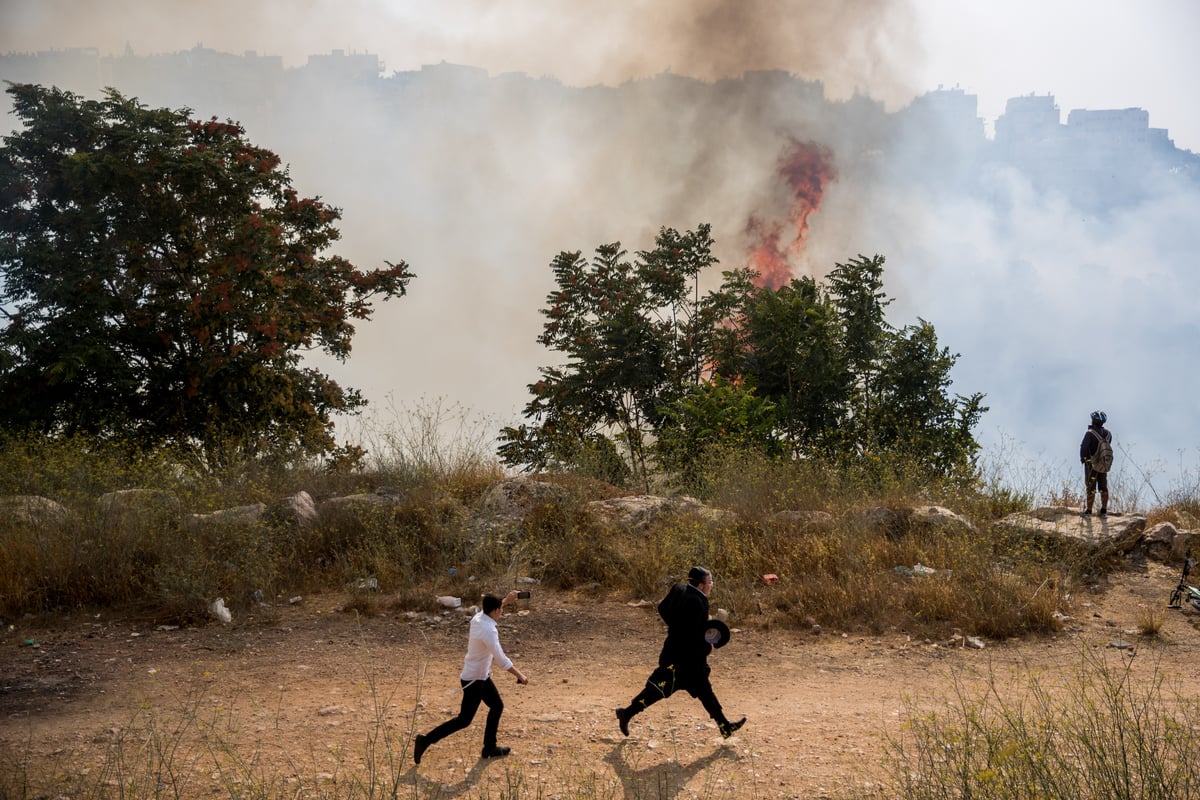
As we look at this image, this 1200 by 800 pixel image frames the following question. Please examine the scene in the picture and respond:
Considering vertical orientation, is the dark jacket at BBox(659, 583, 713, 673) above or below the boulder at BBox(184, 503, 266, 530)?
below

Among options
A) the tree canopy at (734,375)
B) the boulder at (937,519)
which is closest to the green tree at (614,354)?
the tree canopy at (734,375)

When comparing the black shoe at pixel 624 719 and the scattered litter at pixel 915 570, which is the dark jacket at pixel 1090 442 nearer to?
the scattered litter at pixel 915 570

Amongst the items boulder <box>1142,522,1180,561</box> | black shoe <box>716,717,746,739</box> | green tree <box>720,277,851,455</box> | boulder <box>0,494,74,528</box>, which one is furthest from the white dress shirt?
green tree <box>720,277,851,455</box>

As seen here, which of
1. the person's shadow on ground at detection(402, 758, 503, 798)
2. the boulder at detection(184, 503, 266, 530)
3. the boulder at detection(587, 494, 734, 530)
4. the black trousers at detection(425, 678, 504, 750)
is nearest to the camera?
the person's shadow on ground at detection(402, 758, 503, 798)

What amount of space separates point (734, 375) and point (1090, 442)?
7.56 metres

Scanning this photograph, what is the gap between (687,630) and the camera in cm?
591

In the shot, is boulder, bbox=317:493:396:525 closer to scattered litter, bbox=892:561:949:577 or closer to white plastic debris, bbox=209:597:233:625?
white plastic debris, bbox=209:597:233:625

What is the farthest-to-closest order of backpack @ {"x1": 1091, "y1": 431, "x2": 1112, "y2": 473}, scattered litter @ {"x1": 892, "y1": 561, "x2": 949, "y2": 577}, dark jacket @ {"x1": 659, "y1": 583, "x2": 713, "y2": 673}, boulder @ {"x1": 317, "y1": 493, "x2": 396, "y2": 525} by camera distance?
backpack @ {"x1": 1091, "y1": 431, "x2": 1112, "y2": 473}, boulder @ {"x1": 317, "y1": 493, "x2": 396, "y2": 525}, scattered litter @ {"x1": 892, "y1": 561, "x2": 949, "y2": 577}, dark jacket @ {"x1": 659, "y1": 583, "x2": 713, "y2": 673}

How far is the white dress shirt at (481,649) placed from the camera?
5570mm

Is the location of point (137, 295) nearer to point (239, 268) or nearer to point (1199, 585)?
point (239, 268)

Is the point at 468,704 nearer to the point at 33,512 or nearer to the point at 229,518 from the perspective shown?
the point at 229,518

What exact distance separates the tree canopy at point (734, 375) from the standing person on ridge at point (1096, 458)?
3479mm

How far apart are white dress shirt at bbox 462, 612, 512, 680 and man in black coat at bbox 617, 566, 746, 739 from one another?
3.54ft

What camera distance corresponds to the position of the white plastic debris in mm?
8938
